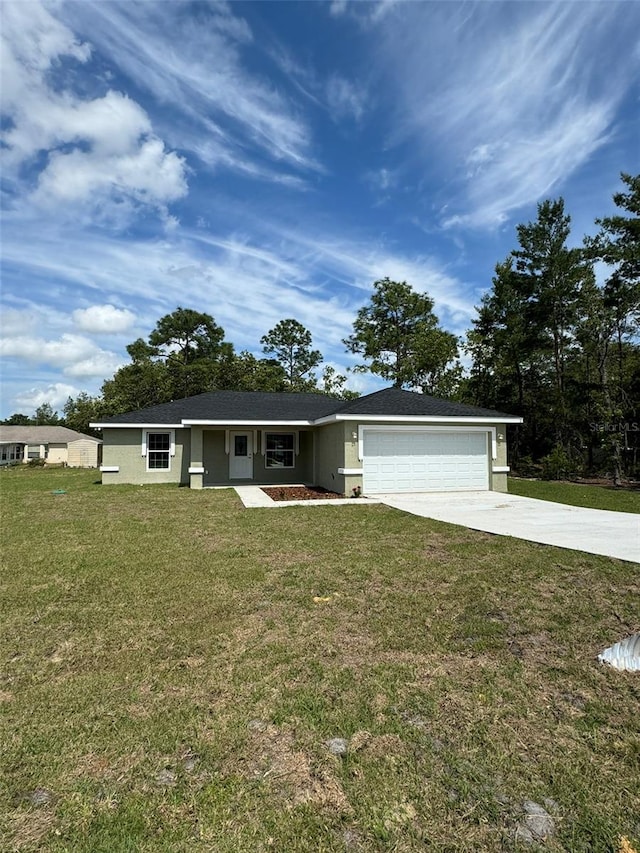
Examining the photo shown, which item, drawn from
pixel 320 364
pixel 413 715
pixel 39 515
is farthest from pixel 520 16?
pixel 320 364

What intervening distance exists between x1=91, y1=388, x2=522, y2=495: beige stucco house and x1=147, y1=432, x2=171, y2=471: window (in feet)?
0.12

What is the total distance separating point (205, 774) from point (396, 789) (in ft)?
3.12

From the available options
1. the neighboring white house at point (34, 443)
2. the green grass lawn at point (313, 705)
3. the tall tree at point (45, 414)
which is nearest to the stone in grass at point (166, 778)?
the green grass lawn at point (313, 705)

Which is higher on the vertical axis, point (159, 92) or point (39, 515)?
point (159, 92)

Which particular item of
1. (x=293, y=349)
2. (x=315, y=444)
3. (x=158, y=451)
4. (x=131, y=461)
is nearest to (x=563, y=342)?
(x=315, y=444)

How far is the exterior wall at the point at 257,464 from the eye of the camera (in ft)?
57.1

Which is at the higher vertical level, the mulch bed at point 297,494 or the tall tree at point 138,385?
the tall tree at point 138,385

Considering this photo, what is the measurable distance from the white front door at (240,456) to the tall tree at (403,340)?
17.9 meters

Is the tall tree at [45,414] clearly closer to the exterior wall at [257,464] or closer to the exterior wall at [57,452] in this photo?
the exterior wall at [57,452]

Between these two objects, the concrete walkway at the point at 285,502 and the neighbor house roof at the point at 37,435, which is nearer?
the concrete walkway at the point at 285,502

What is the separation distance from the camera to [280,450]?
1812cm

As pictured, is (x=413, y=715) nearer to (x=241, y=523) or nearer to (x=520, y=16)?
(x=241, y=523)

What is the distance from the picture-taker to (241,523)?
361 inches

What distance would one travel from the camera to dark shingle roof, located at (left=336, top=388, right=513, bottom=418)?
46.4 feet
